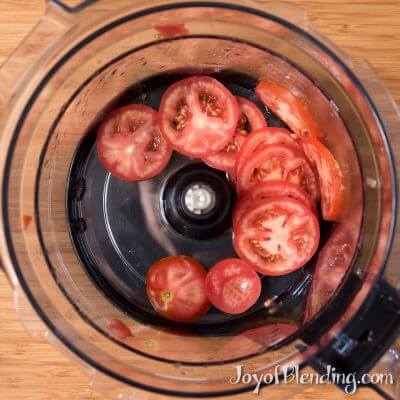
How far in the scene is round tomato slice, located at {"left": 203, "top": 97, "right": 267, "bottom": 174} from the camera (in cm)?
80

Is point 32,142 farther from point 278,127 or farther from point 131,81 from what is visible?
point 278,127

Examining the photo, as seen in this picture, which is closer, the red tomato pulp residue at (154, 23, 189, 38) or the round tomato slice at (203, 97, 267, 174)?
the red tomato pulp residue at (154, 23, 189, 38)

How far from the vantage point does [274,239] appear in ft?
2.53

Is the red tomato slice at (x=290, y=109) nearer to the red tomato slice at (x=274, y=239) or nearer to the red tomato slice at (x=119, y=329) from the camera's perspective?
the red tomato slice at (x=274, y=239)

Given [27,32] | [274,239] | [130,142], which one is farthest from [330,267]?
[27,32]

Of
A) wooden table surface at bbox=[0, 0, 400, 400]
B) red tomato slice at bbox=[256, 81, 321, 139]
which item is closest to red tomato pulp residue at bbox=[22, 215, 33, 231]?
wooden table surface at bbox=[0, 0, 400, 400]

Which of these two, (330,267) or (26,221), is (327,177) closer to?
(330,267)

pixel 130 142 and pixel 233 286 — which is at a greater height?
pixel 130 142

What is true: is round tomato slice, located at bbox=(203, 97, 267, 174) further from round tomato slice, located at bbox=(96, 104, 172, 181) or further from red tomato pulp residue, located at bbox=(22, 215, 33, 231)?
red tomato pulp residue, located at bbox=(22, 215, 33, 231)

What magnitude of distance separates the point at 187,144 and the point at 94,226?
0.18 meters

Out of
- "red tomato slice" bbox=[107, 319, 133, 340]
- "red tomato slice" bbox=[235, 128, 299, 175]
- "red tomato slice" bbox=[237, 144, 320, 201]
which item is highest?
"red tomato slice" bbox=[235, 128, 299, 175]

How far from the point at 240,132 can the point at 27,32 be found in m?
0.31

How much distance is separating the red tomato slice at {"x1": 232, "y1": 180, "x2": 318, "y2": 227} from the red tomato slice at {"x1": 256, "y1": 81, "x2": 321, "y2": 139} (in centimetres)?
7

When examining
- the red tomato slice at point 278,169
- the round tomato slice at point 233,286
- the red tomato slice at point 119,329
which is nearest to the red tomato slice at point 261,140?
the red tomato slice at point 278,169
